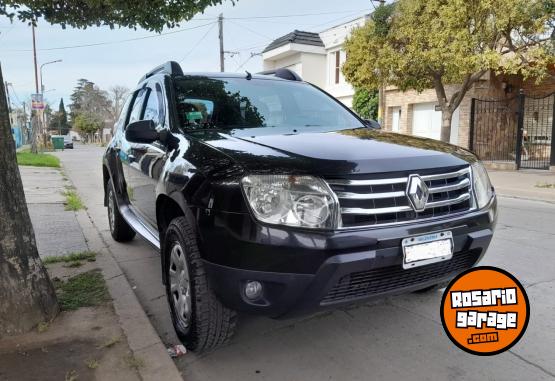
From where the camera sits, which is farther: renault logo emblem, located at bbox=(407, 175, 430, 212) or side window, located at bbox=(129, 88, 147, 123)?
side window, located at bbox=(129, 88, 147, 123)

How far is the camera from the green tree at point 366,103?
73.5 ft

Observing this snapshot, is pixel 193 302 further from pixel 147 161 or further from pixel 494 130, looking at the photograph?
pixel 494 130

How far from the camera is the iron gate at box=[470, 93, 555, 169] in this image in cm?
1631

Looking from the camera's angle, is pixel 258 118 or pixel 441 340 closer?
pixel 441 340

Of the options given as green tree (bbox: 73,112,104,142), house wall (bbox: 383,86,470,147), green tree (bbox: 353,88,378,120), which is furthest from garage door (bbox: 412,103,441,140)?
green tree (bbox: 73,112,104,142)

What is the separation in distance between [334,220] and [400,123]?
1989 centimetres

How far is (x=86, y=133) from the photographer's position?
91.5 m

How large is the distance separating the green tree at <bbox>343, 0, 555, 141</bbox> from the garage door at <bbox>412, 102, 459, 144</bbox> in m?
3.49

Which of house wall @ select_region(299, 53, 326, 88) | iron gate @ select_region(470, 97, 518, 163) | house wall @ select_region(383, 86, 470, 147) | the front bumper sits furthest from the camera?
house wall @ select_region(299, 53, 326, 88)

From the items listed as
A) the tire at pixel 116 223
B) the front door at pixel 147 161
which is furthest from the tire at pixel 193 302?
the tire at pixel 116 223

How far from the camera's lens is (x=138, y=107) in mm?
4785

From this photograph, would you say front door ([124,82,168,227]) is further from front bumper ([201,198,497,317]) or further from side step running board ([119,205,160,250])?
front bumper ([201,198,497,317])

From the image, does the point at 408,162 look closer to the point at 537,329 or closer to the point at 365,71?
the point at 537,329

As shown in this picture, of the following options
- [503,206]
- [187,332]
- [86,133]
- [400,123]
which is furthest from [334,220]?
[86,133]
